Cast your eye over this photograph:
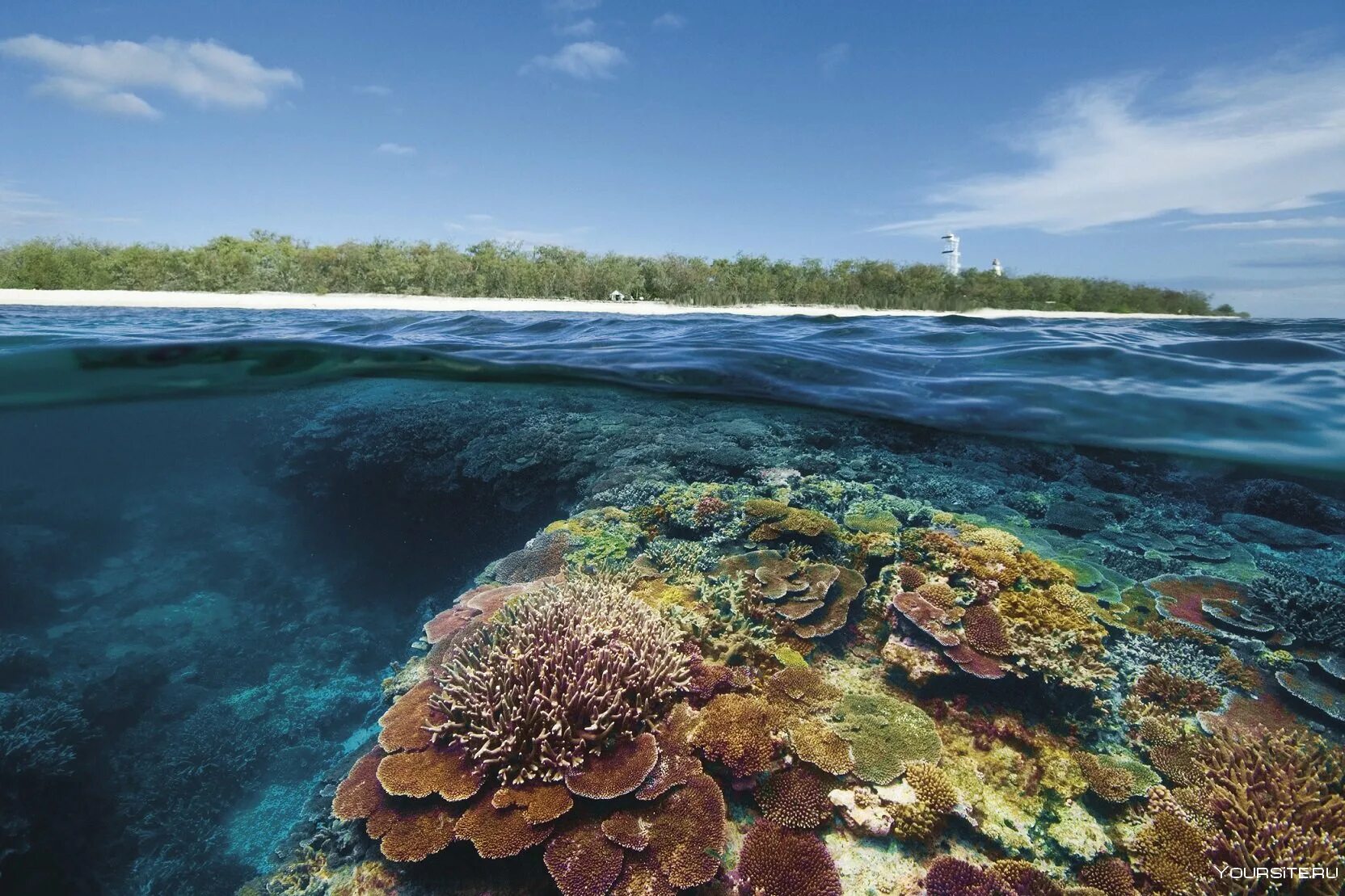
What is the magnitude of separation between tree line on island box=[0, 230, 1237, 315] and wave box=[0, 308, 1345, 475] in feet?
47.4

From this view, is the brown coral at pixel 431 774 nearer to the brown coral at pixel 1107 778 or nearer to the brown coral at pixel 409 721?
the brown coral at pixel 409 721

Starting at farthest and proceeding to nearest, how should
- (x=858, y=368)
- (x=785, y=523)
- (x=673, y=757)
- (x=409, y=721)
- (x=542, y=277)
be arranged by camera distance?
(x=542, y=277)
(x=858, y=368)
(x=785, y=523)
(x=409, y=721)
(x=673, y=757)

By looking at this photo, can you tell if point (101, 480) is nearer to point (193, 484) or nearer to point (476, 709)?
point (193, 484)

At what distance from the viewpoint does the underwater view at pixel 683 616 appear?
118 inches

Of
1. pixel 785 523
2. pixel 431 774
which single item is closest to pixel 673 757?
pixel 431 774

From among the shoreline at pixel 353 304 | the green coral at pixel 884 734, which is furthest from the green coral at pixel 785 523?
the shoreline at pixel 353 304

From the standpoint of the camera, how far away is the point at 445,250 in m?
28.7

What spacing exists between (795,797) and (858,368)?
6596 mm

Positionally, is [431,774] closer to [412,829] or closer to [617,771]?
[412,829]

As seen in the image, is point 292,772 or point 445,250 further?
point 445,250

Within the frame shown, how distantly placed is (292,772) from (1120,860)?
21.8 ft

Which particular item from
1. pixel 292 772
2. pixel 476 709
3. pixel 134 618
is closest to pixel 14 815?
pixel 292 772

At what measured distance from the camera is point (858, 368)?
331 inches

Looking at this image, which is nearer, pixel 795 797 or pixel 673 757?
pixel 795 797
